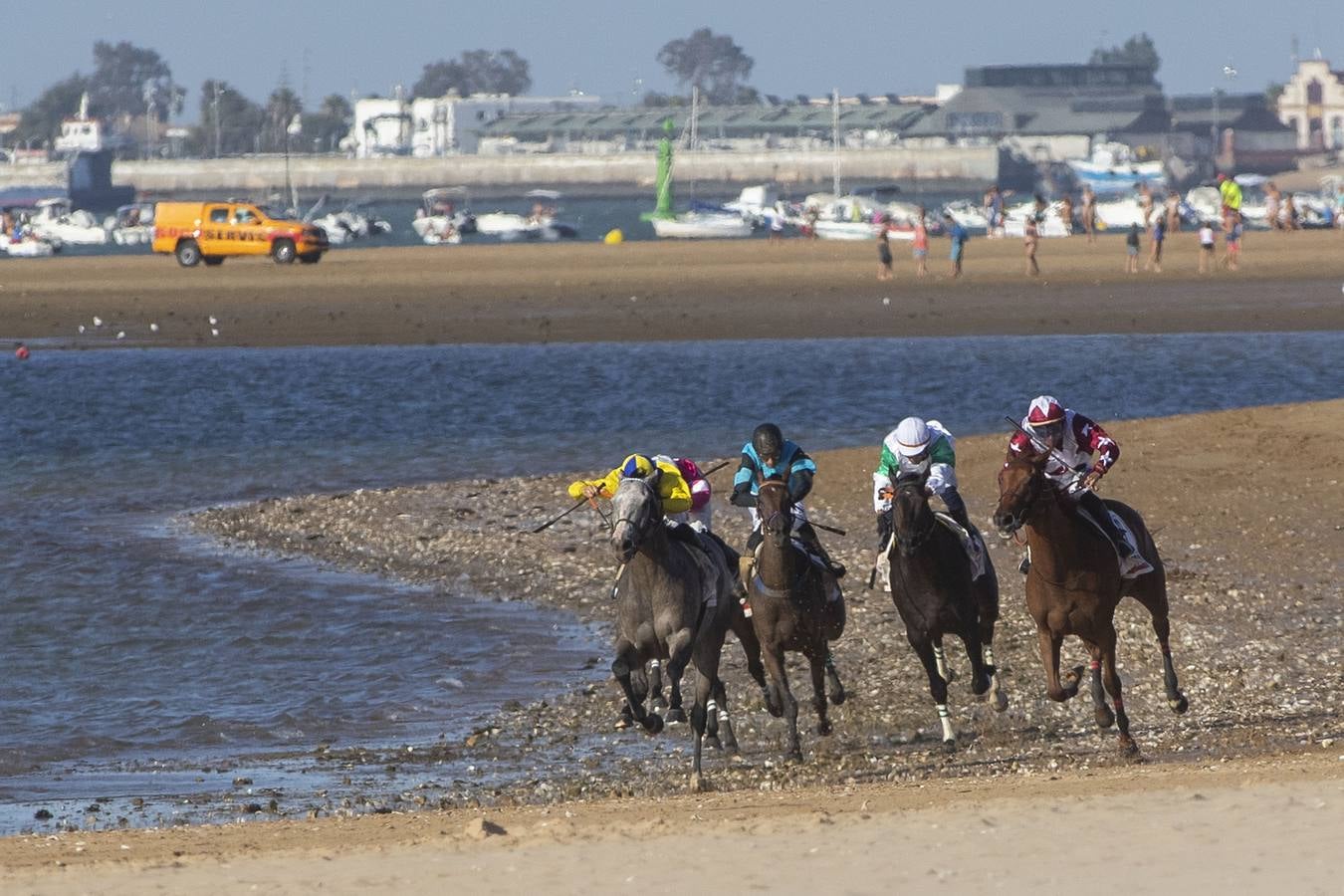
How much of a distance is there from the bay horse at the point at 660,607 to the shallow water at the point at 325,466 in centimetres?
208

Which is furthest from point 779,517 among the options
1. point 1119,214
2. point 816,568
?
point 1119,214

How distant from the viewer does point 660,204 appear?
395 ft

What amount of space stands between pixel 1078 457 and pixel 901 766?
2.23m

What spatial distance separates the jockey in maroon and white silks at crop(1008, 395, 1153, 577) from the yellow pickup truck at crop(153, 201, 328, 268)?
53770mm

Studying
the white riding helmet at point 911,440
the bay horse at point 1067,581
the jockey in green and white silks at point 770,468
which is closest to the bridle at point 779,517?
the jockey in green and white silks at point 770,468

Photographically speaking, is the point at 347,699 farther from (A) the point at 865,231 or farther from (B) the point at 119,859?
(A) the point at 865,231

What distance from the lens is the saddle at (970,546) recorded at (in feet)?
48.1

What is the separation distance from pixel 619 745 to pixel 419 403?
21443 mm

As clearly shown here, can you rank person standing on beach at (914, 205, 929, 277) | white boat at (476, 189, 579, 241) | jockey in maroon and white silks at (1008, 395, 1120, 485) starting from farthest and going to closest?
white boat at (476, 189, 579, 241) < person standing on beach at (914, 205, 929, 277) < jockey in maroon and white silks at (1008, 395, 1120, 485)

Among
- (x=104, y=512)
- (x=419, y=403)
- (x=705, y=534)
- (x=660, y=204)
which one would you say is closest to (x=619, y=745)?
(x=705, y=534)

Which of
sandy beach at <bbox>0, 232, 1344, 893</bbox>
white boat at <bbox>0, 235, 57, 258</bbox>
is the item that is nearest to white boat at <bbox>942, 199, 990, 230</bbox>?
white boat at <bbox>0, 235, 57, 258</bbox>

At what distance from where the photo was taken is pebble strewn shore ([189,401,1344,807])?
45.9 ft

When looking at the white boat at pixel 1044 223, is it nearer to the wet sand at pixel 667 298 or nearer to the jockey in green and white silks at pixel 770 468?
the wet sand at pixel 667 298

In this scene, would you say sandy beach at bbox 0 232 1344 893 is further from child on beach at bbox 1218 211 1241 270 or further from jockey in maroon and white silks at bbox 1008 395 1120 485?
child on beach at bbox 1218 211 1241 270
